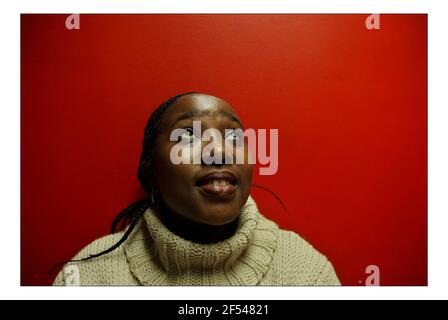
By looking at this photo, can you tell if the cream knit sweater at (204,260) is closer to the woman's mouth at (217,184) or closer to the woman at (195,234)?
the woman at (195,234)

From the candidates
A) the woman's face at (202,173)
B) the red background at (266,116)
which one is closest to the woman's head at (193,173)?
the woman's face at (202,173)

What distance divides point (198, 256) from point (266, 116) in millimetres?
454

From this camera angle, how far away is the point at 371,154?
3.91ft

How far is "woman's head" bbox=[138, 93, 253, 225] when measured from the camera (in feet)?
2.98

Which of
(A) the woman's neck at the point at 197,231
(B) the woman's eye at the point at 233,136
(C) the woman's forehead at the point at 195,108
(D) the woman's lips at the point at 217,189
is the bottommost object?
(A) the woman's neck at the point at 197,231

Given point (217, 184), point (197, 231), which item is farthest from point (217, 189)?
point (197, 231)

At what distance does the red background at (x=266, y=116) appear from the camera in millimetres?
1149

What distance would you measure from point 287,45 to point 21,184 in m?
0.83

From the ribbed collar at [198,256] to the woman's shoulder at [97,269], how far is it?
28 millimetres

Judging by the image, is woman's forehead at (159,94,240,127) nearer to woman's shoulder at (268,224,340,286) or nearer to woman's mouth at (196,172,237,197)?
woman's mouth at (196,172,237,197)

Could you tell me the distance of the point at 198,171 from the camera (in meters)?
0.91

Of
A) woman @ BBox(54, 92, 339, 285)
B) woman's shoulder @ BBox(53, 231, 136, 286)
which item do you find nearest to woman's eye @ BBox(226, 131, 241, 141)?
woman @ BBox(54, 92, 339, 285)
